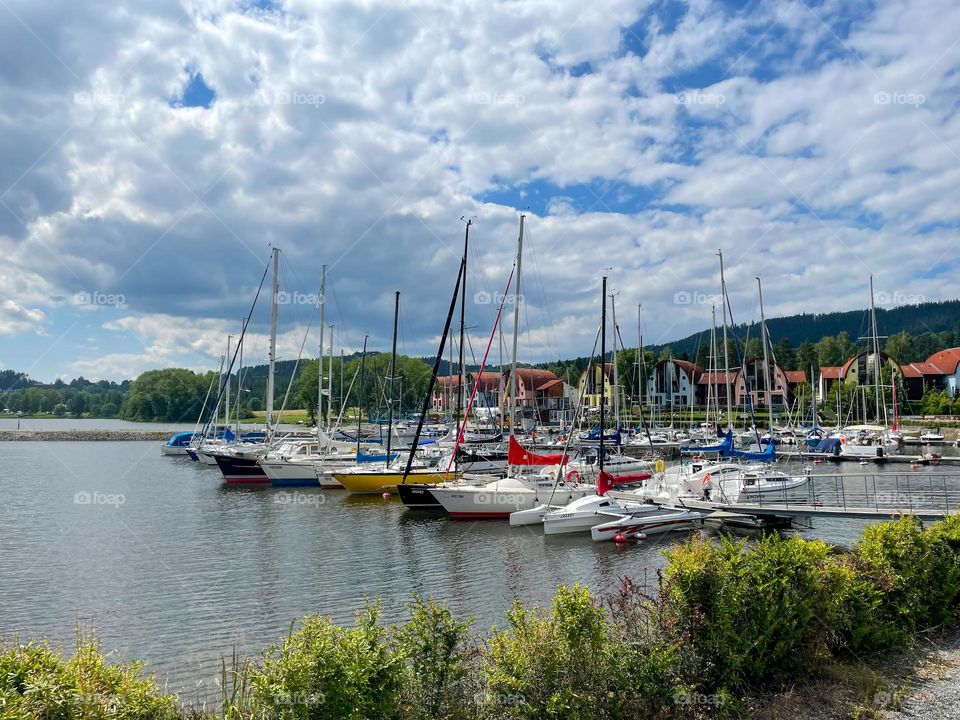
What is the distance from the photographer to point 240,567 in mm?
23844

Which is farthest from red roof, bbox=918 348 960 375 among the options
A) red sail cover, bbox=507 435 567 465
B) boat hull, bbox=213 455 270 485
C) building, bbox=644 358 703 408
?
boat hull, bbox=213 455 270 485

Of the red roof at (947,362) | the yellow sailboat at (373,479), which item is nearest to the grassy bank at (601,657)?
the yellow sailboat at (373,479)

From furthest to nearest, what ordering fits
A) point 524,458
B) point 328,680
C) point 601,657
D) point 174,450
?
point 174,450 → point 524,458 → point 601,657 → point 328,680

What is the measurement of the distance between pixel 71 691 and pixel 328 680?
2.18 meters

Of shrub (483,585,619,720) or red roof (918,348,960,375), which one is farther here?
red roof (918,348,960,375)

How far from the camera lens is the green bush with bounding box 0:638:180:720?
220 inches

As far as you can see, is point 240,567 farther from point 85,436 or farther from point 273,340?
point 85,436

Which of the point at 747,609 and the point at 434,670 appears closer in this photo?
the point at 434,670

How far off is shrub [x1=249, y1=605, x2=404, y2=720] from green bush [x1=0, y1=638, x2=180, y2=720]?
92cm

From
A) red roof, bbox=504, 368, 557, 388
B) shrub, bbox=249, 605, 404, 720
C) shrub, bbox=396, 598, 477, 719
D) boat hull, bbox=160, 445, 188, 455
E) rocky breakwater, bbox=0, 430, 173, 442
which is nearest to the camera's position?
shrub, bbox=249, 605, 404, 720

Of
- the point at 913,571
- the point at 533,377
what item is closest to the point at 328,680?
the point at 913,571

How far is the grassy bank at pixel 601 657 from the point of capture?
244 inches

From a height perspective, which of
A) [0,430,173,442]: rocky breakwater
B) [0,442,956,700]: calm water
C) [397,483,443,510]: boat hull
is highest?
[0,430,173,442]: rocky breakwater

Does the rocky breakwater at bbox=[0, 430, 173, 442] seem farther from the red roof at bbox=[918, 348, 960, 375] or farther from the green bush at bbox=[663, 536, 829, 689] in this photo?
the red roof at bbox=[918, 348, 960, 375]
